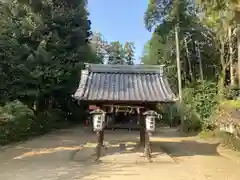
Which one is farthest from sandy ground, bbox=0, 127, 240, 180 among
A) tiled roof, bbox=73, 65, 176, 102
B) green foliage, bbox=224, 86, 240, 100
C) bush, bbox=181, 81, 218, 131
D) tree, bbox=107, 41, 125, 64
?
tree, bbox=107, 41, 125, 64

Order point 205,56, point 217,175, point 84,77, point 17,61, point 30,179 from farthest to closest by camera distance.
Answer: point 205,56 < point 17,61 < point 84,77 < point 217,175 < point 30,179

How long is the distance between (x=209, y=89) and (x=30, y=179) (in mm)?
17791

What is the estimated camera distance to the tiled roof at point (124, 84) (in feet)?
37.6

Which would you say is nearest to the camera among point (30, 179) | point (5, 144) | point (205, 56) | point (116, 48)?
point (30, 179)

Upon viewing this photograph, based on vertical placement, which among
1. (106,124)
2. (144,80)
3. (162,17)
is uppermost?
(162,17)

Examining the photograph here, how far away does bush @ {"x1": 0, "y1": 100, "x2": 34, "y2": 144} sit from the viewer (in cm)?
1504

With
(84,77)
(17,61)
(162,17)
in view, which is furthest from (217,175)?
(162,17)

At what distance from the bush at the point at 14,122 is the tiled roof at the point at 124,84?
16.6 ft

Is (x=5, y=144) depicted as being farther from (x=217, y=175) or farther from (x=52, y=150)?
(x=217, y=175)

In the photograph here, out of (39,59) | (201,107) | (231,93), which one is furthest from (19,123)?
(231,93)

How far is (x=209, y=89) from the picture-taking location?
2323 centimetres

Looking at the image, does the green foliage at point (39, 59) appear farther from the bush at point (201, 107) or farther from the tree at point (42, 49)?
the bush at point (201, 107)

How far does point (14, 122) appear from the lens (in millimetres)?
15945

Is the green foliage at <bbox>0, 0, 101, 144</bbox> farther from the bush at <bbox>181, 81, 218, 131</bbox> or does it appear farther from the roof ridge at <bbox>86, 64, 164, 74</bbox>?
the bush at <bbox>181, 81, 218, 131</bbox>
